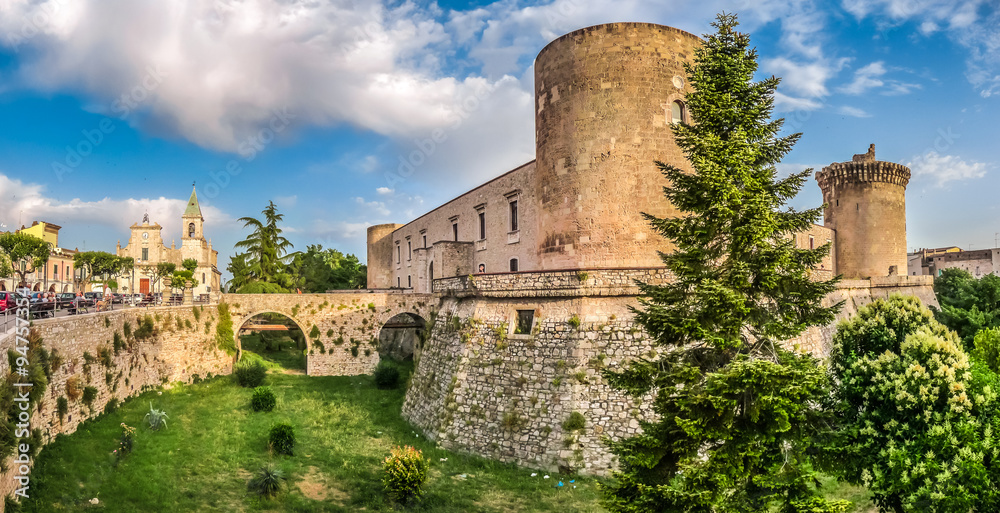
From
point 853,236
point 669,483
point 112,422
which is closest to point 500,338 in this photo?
point 669,483

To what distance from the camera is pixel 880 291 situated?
29.1 m

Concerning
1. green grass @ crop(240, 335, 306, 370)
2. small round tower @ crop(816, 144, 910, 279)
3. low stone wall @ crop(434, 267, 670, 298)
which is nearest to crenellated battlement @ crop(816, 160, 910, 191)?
small round tower @ crop(816, 144, 910, 279)

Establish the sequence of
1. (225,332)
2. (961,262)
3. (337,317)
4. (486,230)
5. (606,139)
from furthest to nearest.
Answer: (961,262) → (486,230) → (337,317) → (225,332) → (606,139)

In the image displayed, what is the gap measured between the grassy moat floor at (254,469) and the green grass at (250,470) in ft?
0.08

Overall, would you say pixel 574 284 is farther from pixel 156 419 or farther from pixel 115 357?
pixel 115 357

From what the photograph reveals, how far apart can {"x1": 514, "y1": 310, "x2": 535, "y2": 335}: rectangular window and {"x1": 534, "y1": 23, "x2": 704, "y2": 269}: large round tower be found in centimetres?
189

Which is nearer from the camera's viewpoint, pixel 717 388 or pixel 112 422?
pixel 717 388

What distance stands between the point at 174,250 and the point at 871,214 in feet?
244

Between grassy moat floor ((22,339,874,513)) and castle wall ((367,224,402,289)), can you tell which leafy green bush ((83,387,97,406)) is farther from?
castle wall ((367,224,402,289))

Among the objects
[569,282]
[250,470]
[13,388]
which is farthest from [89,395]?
[569,282]

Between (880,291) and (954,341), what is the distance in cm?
2389

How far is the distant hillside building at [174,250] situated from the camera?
2434 inches

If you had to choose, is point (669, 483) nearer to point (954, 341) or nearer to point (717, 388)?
point (717, 388)

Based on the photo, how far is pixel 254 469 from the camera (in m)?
14.2
